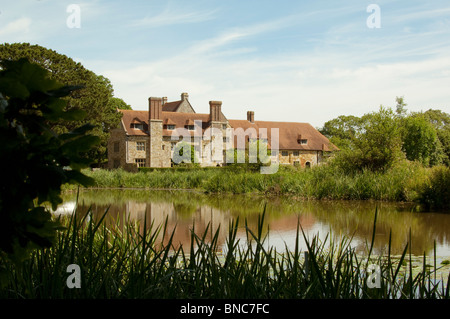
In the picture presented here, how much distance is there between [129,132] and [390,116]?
1028 inches

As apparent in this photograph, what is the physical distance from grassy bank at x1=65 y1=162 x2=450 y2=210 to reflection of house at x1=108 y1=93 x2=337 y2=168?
18252 millimetres

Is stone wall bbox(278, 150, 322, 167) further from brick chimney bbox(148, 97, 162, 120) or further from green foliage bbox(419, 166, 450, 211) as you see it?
green foliage bbox(419, 166, 450, 211)

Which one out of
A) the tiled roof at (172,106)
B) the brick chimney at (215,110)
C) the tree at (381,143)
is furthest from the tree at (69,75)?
the tree at (381,143)

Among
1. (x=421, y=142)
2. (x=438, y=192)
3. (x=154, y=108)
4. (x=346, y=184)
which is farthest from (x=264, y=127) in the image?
(x=438, y=192)

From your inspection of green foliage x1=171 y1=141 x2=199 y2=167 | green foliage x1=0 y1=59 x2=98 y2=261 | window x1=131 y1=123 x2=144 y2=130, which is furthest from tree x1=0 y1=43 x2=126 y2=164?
green foliage x1=0 y1=59 x2=98 y2=261

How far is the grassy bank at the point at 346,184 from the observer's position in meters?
13.5

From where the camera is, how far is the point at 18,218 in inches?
52.6

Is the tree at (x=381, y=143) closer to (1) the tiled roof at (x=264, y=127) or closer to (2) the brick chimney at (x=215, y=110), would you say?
(1) the tiled roof at (x=264, y=127)

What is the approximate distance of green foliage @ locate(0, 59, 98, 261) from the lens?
1311 mm

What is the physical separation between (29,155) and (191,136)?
132 feet

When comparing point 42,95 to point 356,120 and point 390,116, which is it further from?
point 356,120

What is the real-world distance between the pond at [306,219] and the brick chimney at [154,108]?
24928 millimetres

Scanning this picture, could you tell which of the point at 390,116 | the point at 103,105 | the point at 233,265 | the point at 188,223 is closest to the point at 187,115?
the point at 103,105

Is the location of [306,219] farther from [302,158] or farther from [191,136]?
[302,158]
